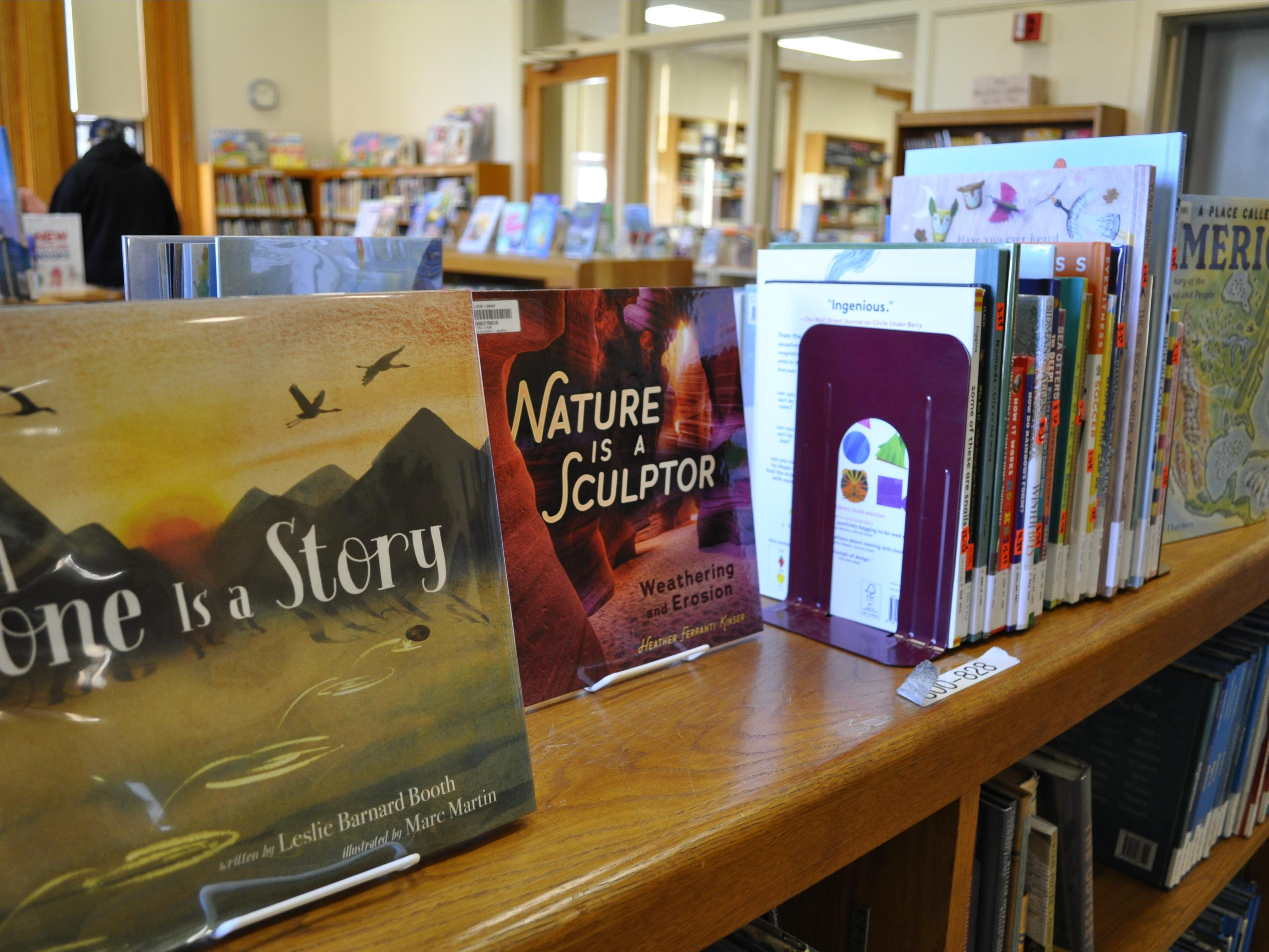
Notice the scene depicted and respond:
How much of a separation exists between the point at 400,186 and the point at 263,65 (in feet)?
6.24

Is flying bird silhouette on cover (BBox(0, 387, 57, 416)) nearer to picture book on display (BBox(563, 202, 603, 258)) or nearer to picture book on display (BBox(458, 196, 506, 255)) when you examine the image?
picture book on display (BBox(563, 202, 603, 258))

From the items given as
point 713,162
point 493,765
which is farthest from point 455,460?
point 713,162

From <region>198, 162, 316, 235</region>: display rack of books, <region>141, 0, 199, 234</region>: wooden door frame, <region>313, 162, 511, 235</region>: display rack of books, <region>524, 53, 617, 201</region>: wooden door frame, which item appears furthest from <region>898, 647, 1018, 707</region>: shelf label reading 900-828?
<region>141, 0, 199, 234</region>: wooden door frame

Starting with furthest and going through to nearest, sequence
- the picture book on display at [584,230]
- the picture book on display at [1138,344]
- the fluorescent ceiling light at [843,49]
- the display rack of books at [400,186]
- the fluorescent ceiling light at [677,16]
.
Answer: the fluorescent ceiling light at [843,49]
the display rack of books at [400,186]
the fluorescent ceiling light at [677,16]
the picture book on display at [584,230]
the picture book on display at [1138,344]

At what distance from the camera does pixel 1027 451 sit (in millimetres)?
860

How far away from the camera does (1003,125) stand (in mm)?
4789

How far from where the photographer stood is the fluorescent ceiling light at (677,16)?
20.8 feet

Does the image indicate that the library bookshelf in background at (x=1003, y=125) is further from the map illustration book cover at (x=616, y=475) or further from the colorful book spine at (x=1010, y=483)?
the map illustration book cover at (x=616, y=475)

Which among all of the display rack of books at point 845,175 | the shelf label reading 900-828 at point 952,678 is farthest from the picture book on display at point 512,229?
the display rack of books at point 845,175

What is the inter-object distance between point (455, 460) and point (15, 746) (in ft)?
0.83

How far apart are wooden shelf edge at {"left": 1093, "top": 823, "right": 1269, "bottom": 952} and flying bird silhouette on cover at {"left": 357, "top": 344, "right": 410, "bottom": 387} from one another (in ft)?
3.45

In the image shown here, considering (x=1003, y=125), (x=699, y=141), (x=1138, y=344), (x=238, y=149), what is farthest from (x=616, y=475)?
(x=699, y=141)

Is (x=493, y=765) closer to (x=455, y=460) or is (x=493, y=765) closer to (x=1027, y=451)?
(x=455, y=460)

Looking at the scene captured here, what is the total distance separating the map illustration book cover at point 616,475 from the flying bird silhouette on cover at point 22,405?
11.7 inches
